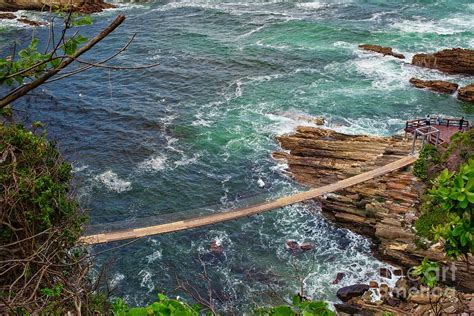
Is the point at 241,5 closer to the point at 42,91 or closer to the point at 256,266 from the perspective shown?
the point at 42,91

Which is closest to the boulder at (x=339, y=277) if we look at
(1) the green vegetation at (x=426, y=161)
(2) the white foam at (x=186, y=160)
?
(1) the green vegetation at (x=426, y=161)

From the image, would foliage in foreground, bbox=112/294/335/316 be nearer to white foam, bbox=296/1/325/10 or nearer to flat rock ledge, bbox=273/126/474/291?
flat rock ledge, bbox=273/126/474/291

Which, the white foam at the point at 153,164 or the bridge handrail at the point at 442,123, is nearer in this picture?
the bridge handrail at the point at 442,123

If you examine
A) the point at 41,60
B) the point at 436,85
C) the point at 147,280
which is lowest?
the point at 147,280

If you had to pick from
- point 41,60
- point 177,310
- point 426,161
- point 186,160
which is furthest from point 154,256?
point 41,60

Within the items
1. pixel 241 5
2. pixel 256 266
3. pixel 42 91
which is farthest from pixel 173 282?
pixel 241 5

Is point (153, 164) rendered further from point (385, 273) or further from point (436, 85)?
point (436, 85)

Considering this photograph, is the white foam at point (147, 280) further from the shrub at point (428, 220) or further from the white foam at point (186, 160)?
the shrub at point (428, 220)

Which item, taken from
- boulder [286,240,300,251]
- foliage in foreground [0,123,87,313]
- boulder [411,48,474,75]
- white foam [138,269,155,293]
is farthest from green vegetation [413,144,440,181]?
boulder [411,48,474,75]
